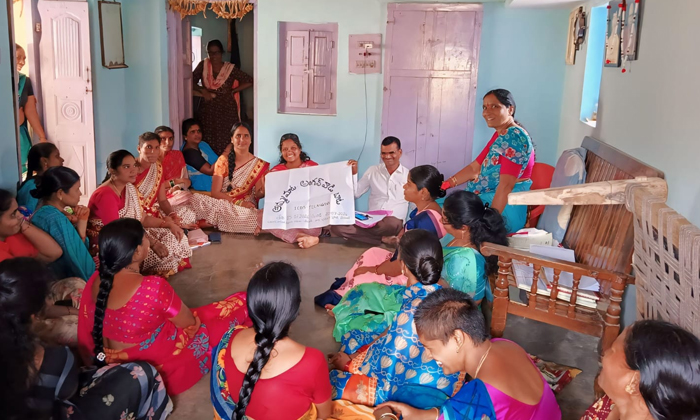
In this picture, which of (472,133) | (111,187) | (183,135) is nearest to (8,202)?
(111,187)

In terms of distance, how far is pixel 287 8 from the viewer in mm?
6703

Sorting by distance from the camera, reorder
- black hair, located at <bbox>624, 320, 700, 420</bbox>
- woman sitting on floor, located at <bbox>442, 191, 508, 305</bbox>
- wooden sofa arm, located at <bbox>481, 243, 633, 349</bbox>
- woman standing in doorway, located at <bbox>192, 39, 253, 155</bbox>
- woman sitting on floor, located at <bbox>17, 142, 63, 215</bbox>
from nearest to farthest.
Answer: black hair, located at <bbox>624, 320, 700, 420</bbox> < wooden sofa arm, located at <bbox>481, 243, 633, 349</bbox> < woman sitting on floor, located at <bbox>442, 191, 508, 305</bbox> < woman sitting on floor, located at <bbox>17, 142, 63, 215</bbox> < woman standing in doorway, located at <bbox>192, 39, 253, 155</bbox>

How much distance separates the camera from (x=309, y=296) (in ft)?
14.8

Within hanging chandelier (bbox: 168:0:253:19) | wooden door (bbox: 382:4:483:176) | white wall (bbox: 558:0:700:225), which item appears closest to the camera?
white wall (bbox: 558:0:700:225)

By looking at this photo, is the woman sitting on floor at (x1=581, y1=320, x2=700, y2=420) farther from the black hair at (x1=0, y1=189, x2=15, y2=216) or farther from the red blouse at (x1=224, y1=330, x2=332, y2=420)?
the black hair at (x1=0, y1=189, x2=15, y2=216)

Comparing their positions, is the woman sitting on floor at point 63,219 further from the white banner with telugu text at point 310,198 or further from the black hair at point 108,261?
the white banner with telugu text at point 310,198

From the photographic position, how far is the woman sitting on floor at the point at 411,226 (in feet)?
13.3

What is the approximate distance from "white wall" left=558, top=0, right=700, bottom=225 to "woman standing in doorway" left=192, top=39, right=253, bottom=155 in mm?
5100

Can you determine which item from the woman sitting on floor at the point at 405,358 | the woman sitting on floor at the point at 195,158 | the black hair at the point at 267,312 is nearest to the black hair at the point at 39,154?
the woman sitting on floor at the point at 195,158

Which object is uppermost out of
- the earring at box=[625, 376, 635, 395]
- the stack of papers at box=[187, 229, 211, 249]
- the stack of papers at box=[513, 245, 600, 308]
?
the earring at box=[625, 376, 635, 395]

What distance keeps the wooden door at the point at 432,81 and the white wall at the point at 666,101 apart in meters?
2.36

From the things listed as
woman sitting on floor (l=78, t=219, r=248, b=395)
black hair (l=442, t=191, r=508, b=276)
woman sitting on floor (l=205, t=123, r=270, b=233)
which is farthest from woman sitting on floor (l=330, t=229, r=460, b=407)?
woman sitting on floor (l=205, t=123, r=270, b=233)

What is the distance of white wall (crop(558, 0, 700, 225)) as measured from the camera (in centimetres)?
265

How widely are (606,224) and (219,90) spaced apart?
5783 mm
